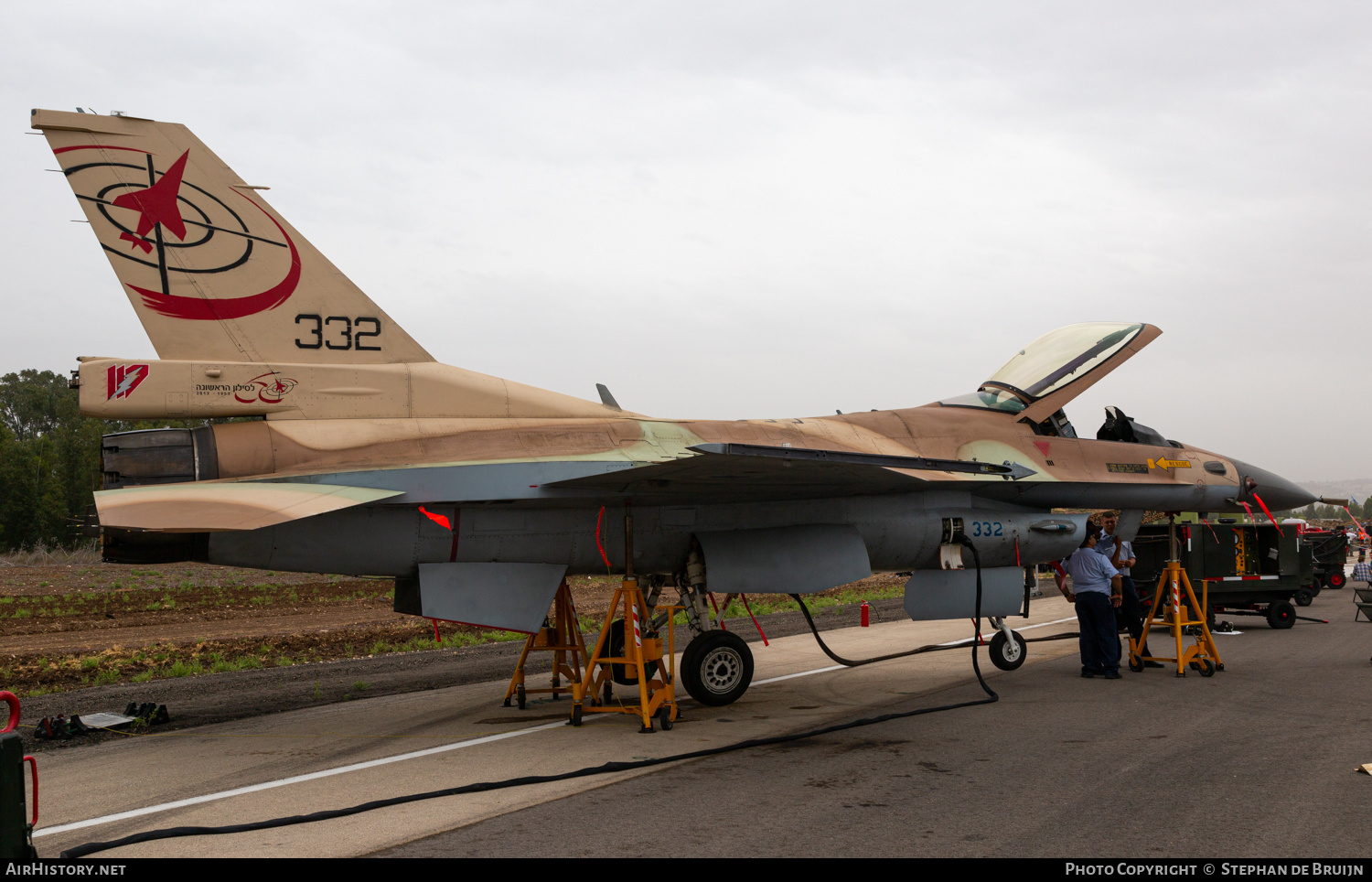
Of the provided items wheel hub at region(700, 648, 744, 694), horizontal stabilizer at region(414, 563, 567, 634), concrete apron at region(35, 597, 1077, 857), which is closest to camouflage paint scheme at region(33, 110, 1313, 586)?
horizontal stabilizer at region(414, 563, 567, 634)

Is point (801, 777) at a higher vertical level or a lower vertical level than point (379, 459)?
lower

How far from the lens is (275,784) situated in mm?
6383

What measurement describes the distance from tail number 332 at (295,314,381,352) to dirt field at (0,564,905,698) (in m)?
3.99

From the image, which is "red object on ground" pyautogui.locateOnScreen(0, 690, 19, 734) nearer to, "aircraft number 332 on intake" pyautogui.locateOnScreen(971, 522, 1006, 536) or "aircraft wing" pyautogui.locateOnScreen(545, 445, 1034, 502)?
"aircraft wing" pyautogui.locateOnScreen(545, 445, 1034, 502)

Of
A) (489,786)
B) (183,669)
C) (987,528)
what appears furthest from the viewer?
(183,669)

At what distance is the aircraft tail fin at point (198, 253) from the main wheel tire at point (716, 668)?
165 inches

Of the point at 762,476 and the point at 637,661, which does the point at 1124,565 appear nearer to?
the point at 762,476

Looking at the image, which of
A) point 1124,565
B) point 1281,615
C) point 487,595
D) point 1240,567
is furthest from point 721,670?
point 1281,615

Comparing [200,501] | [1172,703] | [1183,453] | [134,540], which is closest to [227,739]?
[134,540]

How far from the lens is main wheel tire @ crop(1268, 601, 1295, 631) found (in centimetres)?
1565

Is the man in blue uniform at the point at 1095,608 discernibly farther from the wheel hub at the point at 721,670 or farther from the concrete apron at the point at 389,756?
the wheel hub at the point at 721,670

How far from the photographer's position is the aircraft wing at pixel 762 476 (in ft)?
24.1

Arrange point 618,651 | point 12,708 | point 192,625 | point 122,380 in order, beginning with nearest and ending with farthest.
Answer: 1. point 12,708
2. point 122,380
3. point 618,651
4. point 192,625

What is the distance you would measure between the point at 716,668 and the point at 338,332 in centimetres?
489
